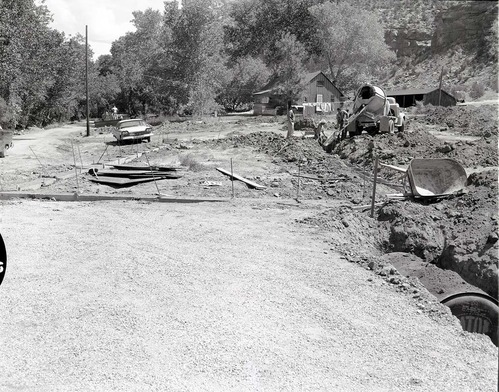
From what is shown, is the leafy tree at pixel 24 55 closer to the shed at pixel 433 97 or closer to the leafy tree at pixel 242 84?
the leafy tree at pixel 242 84

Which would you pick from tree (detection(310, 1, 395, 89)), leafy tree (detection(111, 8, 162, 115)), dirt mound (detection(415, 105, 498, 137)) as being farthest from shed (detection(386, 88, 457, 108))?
leafy tree (detection(111, 8, 162, 115))

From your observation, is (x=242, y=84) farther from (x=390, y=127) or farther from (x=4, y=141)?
(x=4, y=141)

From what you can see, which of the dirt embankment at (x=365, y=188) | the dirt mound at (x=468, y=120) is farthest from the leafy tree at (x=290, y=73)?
the dirt embankment at (x=365, y=188)

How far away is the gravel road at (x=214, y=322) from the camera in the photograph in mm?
4863

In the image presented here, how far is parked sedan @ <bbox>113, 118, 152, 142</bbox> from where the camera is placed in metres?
30.0

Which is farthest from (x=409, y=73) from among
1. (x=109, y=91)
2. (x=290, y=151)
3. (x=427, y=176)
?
(x=427, y=176)

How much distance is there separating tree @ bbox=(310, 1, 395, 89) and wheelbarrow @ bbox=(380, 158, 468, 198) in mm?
54103

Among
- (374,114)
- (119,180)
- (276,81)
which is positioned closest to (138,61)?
(276,81)

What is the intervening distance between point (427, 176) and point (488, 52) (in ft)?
231

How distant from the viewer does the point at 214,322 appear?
5.99 meters

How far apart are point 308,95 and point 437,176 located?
155ft

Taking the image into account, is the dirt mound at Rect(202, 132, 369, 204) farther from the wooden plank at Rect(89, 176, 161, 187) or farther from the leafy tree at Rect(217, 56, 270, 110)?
the leafy tree at Rect(217, 56, 270, 110)

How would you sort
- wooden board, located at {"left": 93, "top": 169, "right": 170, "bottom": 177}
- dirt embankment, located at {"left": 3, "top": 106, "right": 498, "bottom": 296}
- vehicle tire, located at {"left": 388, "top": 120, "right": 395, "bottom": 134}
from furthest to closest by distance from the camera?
vehicle tire, located at {"left": 388, "top": 120, "right": 395, "bottom": 134} < wooden board, located at {"left": 93, "top": 169, "right": 170, "bottom": 177} < dirt embankment, located at {"left": 3, "top": 106, "right": 498, "bottom": 296}

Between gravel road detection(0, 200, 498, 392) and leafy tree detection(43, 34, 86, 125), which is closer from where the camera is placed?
gravel road detection(0, 200, 498, 392)
